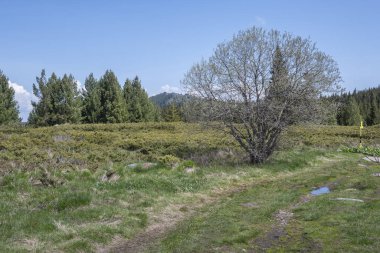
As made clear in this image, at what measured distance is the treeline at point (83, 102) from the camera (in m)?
54.1

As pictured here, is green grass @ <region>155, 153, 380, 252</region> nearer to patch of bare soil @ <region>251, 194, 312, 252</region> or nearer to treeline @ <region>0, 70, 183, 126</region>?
patch of bare soil @ <region>251, 194, 312, 252</region>

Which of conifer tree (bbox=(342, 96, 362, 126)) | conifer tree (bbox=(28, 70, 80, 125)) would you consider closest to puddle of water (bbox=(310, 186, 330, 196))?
conifer tree (bbox=(28, 70, 80, 125))

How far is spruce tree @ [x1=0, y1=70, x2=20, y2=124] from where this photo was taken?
51.2 meters

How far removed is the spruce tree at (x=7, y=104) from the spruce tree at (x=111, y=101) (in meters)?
12.9

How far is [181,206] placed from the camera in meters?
12.5

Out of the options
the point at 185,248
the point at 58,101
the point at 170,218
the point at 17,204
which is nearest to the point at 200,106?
the point at 170,218

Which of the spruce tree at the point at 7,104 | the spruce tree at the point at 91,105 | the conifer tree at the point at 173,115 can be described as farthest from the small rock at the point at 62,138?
the conifer tree at the point at 173,115

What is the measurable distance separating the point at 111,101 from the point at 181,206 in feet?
168

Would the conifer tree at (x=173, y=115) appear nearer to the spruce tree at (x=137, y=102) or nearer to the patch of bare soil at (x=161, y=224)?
the spruce tree at (x=137, y=102)

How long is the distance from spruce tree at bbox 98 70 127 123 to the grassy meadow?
130 feet

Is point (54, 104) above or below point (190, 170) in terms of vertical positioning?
above

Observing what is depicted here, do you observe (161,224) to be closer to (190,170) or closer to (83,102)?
(190,170)

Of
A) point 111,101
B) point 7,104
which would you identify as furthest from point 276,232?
point 111,101

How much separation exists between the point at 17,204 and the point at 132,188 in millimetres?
3914
